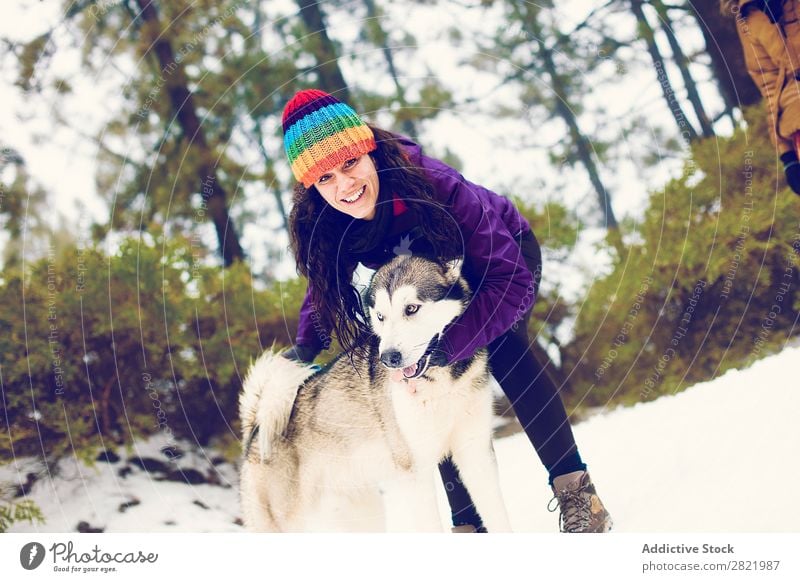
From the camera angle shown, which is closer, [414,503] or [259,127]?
[414,503]

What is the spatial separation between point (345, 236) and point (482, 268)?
369 mm

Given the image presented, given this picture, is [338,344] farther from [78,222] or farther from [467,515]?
[78,222]

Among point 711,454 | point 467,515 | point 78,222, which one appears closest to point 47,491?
point 78,222

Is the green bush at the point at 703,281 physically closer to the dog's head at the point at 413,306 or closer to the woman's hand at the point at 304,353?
the dog's head at the point at 413,306

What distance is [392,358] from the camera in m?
1.65

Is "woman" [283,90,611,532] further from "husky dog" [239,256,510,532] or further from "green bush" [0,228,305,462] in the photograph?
"green bush" [0,228,305,462]

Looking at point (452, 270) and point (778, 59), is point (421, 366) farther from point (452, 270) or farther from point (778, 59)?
point (778, 59)

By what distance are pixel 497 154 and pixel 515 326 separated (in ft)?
1.82

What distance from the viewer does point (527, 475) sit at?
185 cm

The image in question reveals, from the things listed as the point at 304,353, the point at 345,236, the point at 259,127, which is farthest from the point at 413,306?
the point at 259,127

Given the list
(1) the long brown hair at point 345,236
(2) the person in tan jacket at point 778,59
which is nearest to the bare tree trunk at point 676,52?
(2) the person in tan jacket at point 778,59

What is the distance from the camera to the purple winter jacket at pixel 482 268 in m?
1.68

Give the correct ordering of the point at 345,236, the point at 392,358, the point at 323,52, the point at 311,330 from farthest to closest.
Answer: the point at 323,52 < the point at 311,330 < the point at 345,236 < the point at 392,358

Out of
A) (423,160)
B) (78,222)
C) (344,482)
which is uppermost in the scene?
(78,222)
